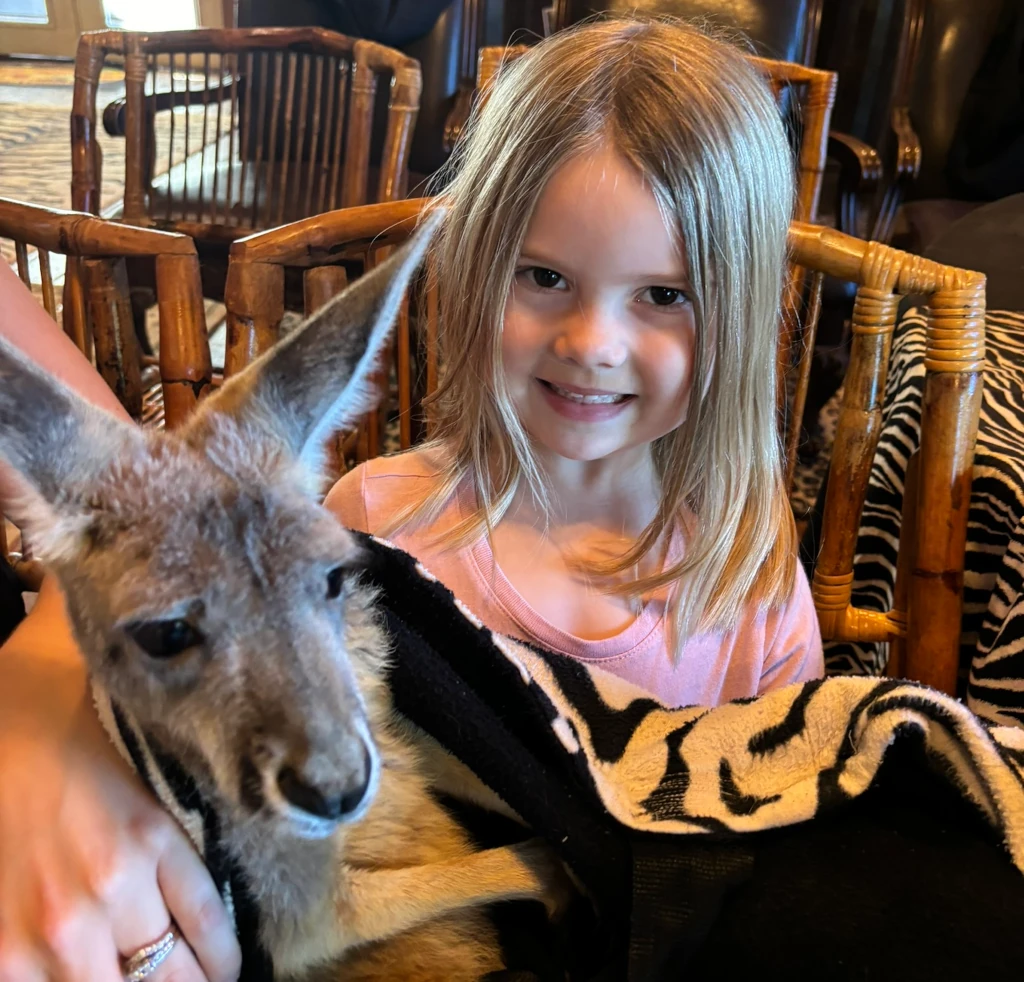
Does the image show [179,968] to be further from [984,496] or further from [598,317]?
[984,496]

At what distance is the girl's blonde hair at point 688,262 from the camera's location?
0.81 meters

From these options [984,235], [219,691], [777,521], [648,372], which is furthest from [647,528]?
[984,235]

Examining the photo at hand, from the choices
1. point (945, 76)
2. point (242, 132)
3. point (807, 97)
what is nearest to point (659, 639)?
point (807, 97)

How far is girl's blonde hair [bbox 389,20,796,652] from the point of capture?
31.8 inches

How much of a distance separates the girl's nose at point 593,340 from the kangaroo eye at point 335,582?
315 millimetres

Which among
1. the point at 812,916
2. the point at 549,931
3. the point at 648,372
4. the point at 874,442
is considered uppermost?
the point at 648,372

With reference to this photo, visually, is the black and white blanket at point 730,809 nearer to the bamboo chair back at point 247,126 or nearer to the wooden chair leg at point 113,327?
the wooden chair leg at point 113,327

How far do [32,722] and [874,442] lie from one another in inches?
35.1

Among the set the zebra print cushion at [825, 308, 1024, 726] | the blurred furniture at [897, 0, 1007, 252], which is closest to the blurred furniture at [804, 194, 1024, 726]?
the zebra print cushion at [825, 308, 1024, 726]

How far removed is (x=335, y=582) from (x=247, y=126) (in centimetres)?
236

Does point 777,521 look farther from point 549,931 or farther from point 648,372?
point 549,931

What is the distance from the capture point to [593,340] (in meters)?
0.81

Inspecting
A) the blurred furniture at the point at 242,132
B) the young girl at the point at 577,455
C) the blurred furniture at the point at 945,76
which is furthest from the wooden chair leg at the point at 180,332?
the blurred furniture at the point at 945,76

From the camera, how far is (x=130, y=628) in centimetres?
56
